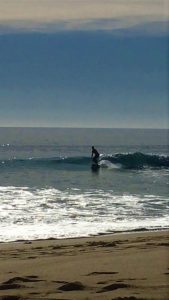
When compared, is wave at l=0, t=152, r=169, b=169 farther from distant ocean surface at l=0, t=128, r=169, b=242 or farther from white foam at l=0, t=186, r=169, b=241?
white foam at l=0, t=186, r=169, b=241

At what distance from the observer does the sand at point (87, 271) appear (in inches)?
218

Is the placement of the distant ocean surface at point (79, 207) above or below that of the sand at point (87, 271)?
above

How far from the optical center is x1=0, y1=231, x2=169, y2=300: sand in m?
5.54

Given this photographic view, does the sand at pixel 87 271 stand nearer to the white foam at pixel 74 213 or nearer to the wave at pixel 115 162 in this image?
the white foam at pixel 74 213

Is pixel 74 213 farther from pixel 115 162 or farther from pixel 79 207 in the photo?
pixel 115 162

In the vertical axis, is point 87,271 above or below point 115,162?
below

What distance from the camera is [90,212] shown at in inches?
649

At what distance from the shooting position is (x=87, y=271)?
6816 millimetres

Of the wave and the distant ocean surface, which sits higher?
the wave

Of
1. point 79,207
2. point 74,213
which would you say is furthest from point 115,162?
point 74,213

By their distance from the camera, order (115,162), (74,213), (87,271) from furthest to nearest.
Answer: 1. (115,162)
2. (74,213)
3. (87,271)

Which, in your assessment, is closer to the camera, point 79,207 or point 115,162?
point 79,207

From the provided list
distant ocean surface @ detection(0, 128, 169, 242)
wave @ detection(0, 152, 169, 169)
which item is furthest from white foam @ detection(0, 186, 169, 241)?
wave @ detection(0, 152, 169, 169)

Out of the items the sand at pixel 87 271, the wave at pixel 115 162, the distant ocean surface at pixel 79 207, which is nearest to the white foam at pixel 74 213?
the distant ocean surface at pixel 79 207
